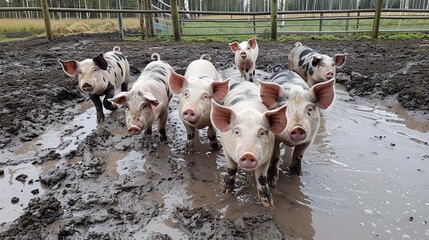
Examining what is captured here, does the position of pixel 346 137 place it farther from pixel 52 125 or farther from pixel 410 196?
pixel 52 125

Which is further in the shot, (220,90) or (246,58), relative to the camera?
(246,58)

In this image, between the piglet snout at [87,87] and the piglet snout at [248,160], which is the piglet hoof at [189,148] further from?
the piglet snout at [87,87]

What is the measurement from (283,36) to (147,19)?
562cm

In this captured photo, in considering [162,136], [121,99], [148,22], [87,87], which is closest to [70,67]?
[87,87]

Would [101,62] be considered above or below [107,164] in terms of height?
above

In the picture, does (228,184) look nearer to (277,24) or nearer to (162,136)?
(162,136)

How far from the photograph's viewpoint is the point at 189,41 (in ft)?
42.1

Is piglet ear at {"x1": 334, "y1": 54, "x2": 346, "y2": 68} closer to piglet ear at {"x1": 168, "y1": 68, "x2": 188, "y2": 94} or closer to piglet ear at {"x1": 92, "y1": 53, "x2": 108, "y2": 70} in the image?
piglet ear at {"x1": 168, "y1": 68, "x2": 188, "y2": 94}

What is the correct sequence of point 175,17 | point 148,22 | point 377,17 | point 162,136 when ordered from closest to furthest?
point 162,136 → point 377,17 → point 175,17 → point 148,22

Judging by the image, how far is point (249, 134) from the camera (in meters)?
2.66

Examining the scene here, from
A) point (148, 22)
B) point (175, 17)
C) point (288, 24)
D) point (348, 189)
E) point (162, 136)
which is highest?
point (175, 17)

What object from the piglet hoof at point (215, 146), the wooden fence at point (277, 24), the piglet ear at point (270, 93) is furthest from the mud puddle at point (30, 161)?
the wooden fence at point (277, 24)

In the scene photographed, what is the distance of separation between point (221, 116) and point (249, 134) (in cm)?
29

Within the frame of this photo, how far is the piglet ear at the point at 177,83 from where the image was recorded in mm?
3739
